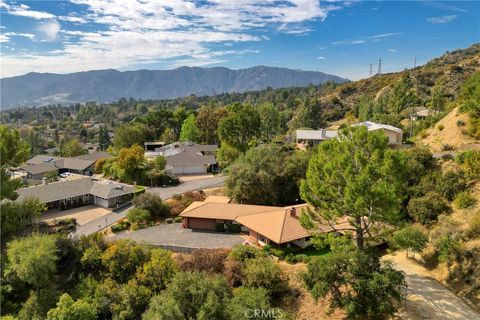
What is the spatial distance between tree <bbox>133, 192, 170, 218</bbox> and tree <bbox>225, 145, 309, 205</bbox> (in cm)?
743

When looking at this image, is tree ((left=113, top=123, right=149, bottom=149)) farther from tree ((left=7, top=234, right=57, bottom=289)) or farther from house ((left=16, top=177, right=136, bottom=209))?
tree ((left=7, top=234, right=57, bottom=289))

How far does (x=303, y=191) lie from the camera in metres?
22.1

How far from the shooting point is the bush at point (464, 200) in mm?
26031

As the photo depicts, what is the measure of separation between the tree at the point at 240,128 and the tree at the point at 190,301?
42.0 meters

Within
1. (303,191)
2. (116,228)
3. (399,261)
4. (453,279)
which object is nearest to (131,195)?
(116,228)

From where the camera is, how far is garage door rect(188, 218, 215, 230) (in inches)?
1342

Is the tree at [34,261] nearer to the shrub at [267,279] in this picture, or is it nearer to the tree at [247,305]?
the shrub at [267,279]

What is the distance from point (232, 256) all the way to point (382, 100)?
65223 millimetres

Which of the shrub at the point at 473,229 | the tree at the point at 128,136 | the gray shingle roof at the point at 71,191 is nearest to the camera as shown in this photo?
the shrub at the point at 473,229

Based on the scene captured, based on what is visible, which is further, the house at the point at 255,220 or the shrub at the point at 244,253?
the house at the point at 255,220

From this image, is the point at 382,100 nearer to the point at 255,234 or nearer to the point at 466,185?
the point at 466,185

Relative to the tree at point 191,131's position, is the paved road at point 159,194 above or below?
below

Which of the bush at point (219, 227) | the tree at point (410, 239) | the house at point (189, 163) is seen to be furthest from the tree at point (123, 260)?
the house at point (189, 163)

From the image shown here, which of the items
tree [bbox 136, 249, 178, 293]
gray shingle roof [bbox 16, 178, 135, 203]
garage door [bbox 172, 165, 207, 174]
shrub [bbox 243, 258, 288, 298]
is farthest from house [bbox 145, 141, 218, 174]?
shrub [bbox 243, 258, 288, 298]
